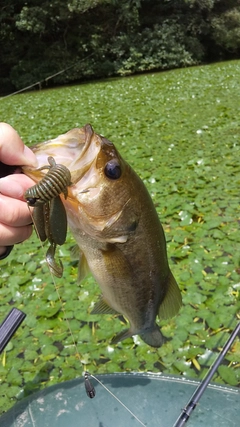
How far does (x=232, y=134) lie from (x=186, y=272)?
4.39 m

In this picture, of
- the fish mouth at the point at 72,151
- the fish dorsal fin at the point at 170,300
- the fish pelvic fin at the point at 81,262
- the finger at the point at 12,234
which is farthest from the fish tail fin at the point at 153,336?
the fish mouth at the point at 72,151

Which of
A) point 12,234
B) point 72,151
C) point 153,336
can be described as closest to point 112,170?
point 72,151

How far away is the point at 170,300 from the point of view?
5.71ft

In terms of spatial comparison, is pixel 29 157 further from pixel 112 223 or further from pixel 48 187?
pixel 112 223

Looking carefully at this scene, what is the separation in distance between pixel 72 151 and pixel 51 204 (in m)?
0.21

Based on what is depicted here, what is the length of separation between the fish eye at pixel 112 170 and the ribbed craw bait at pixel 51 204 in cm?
15

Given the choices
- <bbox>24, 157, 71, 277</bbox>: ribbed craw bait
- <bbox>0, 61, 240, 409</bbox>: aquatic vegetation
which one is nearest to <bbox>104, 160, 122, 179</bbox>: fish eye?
<bbox>24, 157, 71, 277</bbox>: ribbed craw bait

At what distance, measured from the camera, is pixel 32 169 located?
4.41 ft

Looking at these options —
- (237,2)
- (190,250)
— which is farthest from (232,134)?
(237,2)

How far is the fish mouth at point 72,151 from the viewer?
4.43 ft

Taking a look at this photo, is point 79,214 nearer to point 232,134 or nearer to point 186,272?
point 186,272

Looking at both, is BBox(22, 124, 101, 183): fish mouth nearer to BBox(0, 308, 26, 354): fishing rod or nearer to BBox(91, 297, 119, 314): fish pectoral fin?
BBox(91, 297, 119, 314): fish pectoral fin

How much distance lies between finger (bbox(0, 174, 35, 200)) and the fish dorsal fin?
705mm

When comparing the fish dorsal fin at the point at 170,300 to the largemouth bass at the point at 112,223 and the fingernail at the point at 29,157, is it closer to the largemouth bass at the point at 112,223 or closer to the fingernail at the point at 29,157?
the largemouth bass at the point at 112,223
